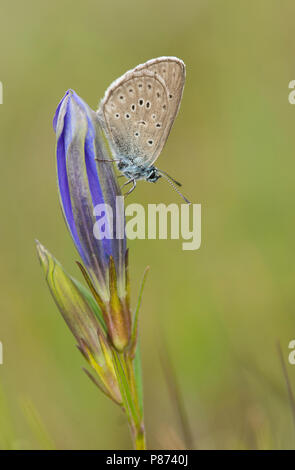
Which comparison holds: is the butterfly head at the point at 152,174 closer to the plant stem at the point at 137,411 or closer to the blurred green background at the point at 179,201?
the plant stem at the point at 137,411

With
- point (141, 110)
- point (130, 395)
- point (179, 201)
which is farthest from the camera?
point (179, 201)

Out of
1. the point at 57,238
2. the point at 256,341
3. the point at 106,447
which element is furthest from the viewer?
the point at 57,238

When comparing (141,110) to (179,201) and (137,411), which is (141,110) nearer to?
(137,411)

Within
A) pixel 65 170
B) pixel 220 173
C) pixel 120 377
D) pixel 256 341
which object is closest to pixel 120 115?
pixel 65 170

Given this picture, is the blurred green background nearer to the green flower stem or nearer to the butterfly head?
the green flower stem

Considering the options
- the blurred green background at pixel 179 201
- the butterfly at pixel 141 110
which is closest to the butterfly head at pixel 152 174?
the butterfly at pixel 141 110

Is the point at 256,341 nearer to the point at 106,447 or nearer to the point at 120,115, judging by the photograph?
the point at 106,447

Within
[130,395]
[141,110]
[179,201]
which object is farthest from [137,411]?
[179,201]
